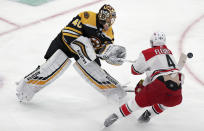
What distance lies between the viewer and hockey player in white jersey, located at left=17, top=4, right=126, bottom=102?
2.84 meters

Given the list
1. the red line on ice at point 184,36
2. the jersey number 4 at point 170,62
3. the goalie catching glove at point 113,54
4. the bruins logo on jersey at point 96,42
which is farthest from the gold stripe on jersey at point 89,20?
the red line on ice at point 184,36

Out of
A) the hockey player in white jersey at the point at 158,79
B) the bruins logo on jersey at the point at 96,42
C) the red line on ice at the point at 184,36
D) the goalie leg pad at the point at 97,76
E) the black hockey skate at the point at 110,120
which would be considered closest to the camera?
the hockey player in white jersey at the point at 158,79

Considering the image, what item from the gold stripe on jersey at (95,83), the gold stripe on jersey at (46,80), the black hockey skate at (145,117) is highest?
the gold stripe on jersey at (46,80)

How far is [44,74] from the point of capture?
298 centimetres

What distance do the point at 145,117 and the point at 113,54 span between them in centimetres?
71

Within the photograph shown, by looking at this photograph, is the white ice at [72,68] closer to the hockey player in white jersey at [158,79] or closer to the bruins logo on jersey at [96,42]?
the hockey player in white jersey at [158,79]

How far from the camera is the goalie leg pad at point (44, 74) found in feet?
9.75

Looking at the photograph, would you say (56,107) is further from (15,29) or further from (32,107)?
(15,29)

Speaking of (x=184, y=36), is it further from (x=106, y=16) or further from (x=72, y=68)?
(x=106, y=16)

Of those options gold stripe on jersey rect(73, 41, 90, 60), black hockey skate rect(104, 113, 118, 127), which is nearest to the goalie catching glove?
gold stripe on jersey rect(73, 41, 90, 60)

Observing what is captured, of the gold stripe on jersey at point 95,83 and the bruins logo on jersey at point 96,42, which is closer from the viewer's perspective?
the bruins logo on jersey at point 96,42

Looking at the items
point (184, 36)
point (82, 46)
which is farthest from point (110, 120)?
point (184, 36)

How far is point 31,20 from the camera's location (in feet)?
16.7

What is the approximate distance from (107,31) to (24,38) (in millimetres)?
2122
